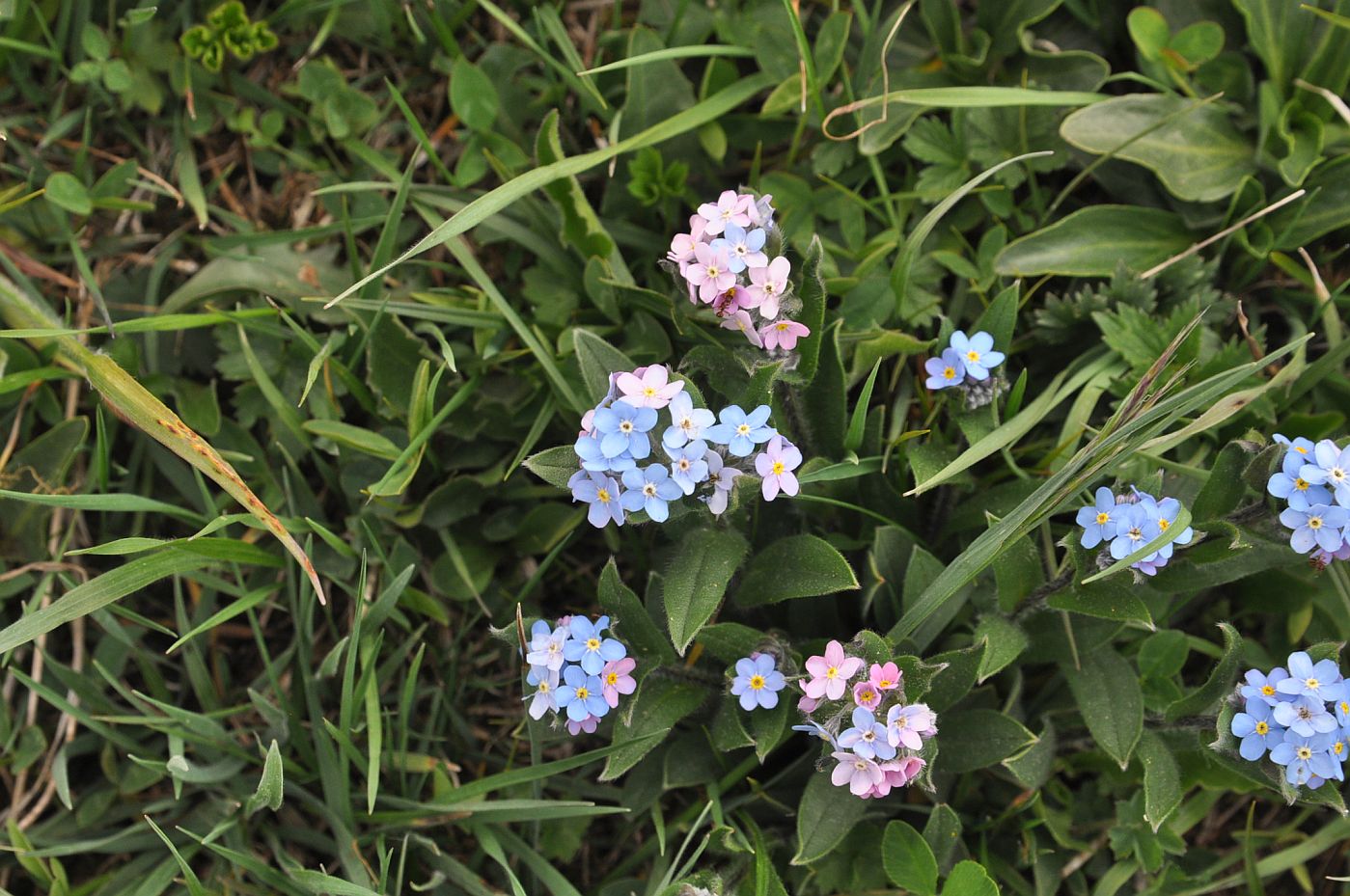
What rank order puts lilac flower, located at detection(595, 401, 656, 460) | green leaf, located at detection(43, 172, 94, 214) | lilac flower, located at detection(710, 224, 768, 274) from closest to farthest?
lilac flower, located at detection(595, 401, 656, 460) → lilac flower, located at detection(710, 224, 768, 274) → green leaf, located at detection(43, 172, 94, 214)

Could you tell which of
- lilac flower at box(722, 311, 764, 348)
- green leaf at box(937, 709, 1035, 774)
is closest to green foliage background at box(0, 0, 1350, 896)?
green leaf at box(937, 709, 1035, 774)

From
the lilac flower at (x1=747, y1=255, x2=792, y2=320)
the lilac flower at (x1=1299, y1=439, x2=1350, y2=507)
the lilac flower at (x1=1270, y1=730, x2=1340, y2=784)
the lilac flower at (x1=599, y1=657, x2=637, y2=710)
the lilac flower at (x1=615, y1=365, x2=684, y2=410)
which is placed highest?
the lilac flower at (x1=747, y1=255, x2=792, y2=320)

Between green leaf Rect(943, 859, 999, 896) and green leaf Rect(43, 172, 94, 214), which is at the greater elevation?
green leaf Rect(43, 172, 94, 214)

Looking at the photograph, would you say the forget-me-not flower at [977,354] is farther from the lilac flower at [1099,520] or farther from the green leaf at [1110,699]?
the green leaf at [1110,699]

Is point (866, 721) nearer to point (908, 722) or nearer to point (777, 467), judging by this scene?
point (908, 722)

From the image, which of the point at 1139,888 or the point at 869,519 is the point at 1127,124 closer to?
the point at 869,519

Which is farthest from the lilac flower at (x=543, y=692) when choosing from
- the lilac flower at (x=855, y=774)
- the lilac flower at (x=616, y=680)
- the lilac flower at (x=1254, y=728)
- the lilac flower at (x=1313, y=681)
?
the lilac flower at (x=1313, y=681)

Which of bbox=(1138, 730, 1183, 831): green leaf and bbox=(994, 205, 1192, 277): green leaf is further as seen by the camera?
bbox=(994, 205, 1192, 277): green leaf

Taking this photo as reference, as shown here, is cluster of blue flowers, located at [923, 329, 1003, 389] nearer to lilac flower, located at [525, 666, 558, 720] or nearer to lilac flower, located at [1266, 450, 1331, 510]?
lilac flower, located at [1266, 450, 1331, 510]
